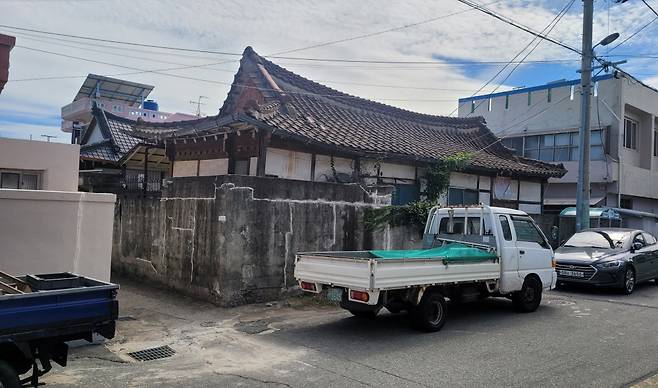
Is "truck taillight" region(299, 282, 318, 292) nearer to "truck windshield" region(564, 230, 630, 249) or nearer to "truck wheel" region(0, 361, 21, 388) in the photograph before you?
"truck wheel" region(0, 361, 21, 388)

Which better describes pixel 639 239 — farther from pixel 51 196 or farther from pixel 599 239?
pixel 51 196

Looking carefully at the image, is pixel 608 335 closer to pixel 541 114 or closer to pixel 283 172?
pixel 283 172

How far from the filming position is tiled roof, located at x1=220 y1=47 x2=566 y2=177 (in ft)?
43.3

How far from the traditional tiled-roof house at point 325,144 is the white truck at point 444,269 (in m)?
3.87

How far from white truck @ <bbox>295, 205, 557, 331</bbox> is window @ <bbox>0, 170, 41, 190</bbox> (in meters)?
5.87

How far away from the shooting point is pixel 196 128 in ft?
41.3

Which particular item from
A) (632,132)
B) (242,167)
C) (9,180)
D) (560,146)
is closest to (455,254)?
(242,167)

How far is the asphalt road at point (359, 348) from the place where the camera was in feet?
18.5

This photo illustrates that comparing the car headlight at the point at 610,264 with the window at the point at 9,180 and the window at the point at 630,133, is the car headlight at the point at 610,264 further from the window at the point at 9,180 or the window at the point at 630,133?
the window at the point at 630,133

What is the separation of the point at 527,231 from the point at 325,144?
16.3 feet

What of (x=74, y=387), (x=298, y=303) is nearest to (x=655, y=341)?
(x=298, y=303)

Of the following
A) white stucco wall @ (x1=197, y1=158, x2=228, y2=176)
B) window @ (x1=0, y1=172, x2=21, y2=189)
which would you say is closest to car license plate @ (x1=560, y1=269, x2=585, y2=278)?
white stucco wall @ (x1=197, y1=158, x2=228, y2=176)

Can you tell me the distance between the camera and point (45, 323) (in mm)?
4285

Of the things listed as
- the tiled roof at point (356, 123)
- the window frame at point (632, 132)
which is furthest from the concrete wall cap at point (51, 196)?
the window frame at point (632, 132)
